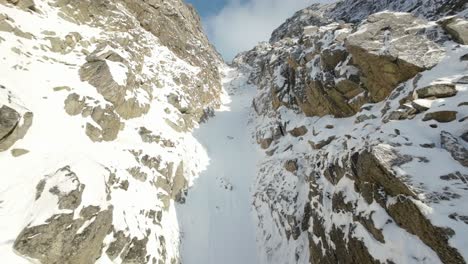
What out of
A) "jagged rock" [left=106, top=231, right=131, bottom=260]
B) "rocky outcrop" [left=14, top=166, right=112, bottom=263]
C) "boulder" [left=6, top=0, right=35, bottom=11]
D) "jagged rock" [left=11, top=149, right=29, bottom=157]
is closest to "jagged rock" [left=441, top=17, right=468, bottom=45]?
"jagged rock" [left=106, top=231, right=131, bottom=260]

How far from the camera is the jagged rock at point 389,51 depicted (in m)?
15.8

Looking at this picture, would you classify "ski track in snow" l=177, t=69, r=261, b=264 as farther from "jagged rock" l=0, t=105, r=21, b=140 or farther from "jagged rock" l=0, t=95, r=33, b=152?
"jagged rock" l=0, t=105, r=21, b=140

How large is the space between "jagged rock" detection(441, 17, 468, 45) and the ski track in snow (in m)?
→ 17.4

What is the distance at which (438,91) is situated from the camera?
12852 millimetres

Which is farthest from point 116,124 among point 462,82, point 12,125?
point 462,82

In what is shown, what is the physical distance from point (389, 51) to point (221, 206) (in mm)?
16274

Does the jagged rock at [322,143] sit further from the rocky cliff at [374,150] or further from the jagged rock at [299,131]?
the jagged rock at [299,131]

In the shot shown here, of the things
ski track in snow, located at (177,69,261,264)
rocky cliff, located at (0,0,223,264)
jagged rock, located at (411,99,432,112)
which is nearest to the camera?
rocky cliff, located at (0,0,223,264)

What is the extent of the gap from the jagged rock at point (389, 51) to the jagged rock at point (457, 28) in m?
1.07

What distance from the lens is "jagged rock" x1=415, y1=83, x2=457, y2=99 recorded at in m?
12.5

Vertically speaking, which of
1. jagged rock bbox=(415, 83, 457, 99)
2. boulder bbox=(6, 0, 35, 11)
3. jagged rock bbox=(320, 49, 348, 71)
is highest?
boulder bbox=(6, 0, 35, 11)

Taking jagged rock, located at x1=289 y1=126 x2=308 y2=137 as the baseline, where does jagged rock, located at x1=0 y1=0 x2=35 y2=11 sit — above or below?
above

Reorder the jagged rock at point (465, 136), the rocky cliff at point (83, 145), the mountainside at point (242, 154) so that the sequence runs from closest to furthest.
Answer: the jagged rock at point (465, 136)
the mountainside at point (242, 154)
the rocky cliff at point (83, 145)

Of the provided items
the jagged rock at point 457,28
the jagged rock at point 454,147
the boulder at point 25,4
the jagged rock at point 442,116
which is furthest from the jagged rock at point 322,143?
the boulder at point 25,4
